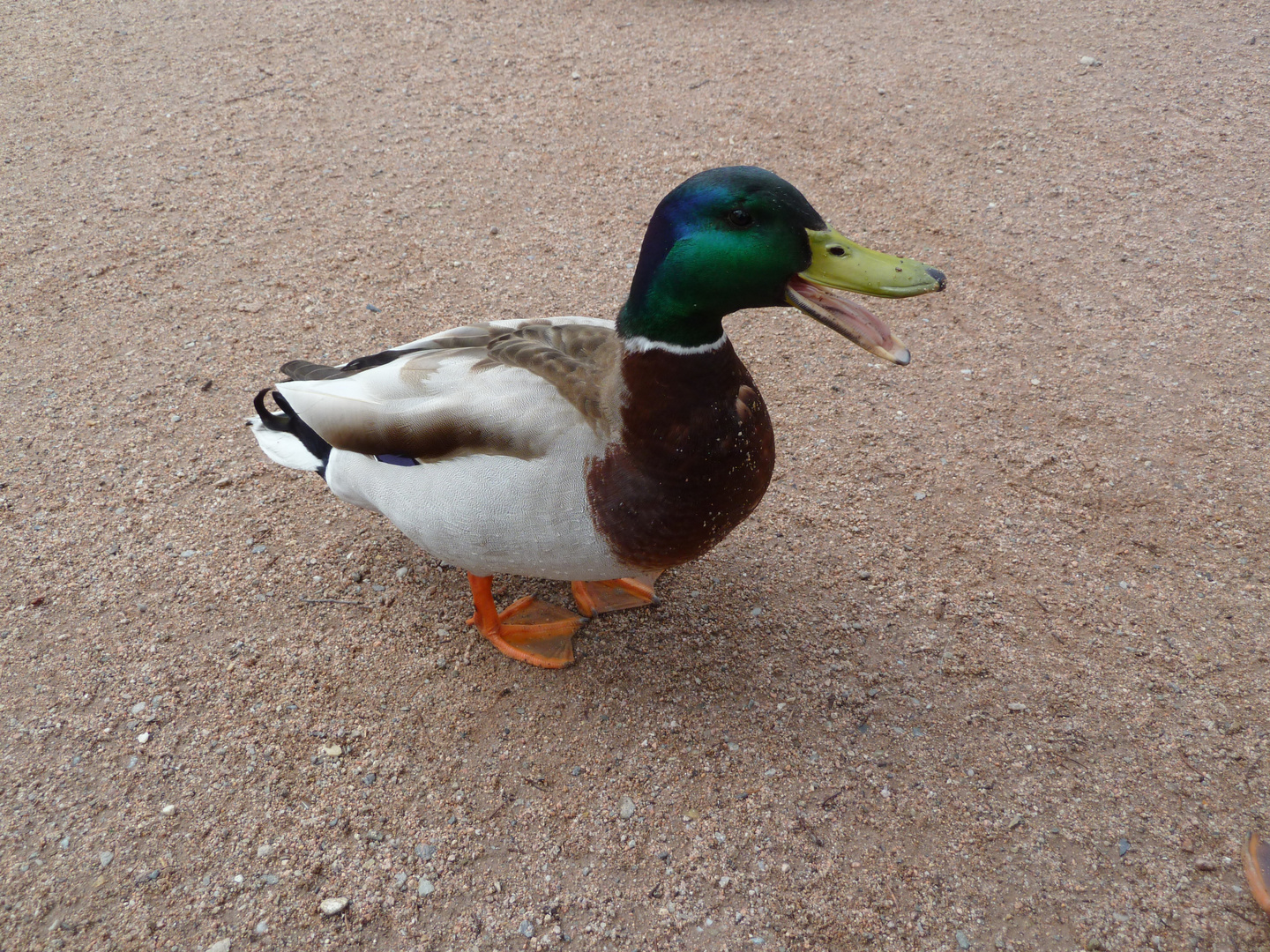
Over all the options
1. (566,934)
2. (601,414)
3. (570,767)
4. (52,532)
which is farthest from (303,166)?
(566,934)

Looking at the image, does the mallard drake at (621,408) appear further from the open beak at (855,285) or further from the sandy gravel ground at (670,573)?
the sandy gravel ground at (670,573)

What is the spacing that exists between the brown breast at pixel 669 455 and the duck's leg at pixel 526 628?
0.62 m

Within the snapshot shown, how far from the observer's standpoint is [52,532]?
2.96 metres

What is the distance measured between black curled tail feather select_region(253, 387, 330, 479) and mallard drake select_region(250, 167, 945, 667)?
0.11 metres

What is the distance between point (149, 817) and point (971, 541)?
101 inches

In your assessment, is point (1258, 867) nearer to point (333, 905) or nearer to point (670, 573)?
point (670, 573)

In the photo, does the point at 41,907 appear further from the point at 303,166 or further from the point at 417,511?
the point at 303,166

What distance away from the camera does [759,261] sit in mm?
1911

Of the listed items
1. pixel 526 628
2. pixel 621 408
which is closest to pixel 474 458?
pixel 621 408

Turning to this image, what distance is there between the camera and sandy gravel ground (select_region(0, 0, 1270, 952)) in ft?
6.93

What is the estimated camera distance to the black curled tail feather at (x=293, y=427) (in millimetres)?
2537

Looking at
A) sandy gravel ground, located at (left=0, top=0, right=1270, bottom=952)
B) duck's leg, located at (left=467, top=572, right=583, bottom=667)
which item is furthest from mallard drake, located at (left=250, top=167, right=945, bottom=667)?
sandy gravel ground, located at (left=0, top=0, right=1270, bottom=952)

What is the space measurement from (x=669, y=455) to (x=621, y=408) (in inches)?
6.4

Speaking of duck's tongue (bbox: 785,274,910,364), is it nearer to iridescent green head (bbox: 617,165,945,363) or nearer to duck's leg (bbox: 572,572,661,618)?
iridescent green head (bbox: 617,165,945,363)
